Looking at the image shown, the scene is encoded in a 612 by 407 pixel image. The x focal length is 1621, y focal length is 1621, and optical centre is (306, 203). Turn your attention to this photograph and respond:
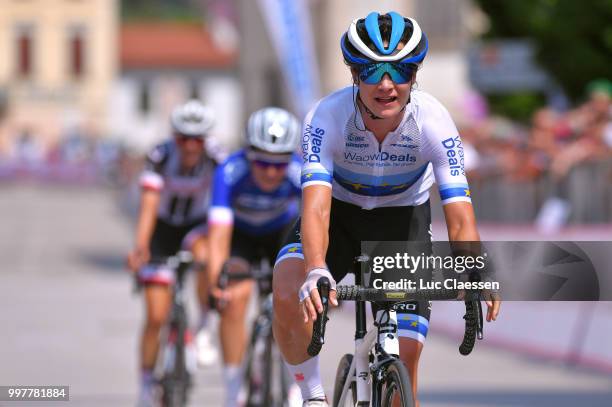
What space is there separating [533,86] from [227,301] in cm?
3073

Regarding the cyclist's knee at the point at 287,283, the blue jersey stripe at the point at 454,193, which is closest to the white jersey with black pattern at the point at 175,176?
the cyclist's knee at the point at 287,283

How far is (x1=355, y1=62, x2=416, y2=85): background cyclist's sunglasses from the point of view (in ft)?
19.2

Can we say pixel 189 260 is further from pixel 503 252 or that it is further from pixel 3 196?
pixel 3 196

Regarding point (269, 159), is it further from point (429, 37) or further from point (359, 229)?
point (429, 37)

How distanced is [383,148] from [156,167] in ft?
13.9

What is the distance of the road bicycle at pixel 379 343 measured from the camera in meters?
5.57

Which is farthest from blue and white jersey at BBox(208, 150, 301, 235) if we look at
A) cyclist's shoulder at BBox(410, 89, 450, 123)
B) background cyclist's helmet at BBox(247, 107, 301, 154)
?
cyclist's shoulder at BBox(410, 89, 450, 123)

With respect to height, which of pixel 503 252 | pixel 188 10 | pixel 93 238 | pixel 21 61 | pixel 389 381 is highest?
pixel 188 10

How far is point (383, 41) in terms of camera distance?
19.3ft

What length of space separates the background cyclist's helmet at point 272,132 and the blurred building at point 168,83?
97483 mm

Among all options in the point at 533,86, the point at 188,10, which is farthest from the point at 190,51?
the point at 533,86

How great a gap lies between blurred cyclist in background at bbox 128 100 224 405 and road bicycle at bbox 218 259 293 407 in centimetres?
111

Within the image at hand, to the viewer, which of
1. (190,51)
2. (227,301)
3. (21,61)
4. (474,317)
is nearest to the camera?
(474,317)

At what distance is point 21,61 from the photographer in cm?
10094
